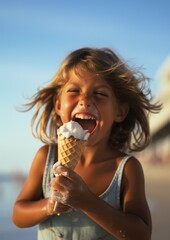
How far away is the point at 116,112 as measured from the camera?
1.61m

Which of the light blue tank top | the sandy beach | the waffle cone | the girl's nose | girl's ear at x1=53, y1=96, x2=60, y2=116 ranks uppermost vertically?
the girl's nose

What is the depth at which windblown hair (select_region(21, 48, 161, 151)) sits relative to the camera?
1.58 meters

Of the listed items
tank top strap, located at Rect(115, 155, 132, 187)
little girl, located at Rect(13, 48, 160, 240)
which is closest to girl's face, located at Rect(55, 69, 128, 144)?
little girl, located at Rect(13, 48, 160, 240)

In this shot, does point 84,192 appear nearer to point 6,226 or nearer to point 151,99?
point 151,99

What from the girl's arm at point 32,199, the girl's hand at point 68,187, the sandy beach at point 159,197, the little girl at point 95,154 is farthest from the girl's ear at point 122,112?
the sandy beach at point 159,197

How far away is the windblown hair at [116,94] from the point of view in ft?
5.18

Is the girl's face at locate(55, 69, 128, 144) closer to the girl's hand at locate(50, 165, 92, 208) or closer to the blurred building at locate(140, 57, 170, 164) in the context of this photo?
the girl's hand at locate(50, 165, 92, 208)

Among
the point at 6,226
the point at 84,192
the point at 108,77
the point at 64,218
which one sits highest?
the point at 108,77

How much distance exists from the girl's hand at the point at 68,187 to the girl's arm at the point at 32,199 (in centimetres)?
19

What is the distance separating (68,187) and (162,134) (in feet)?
6.87

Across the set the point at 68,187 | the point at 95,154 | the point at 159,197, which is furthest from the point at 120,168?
the point at 159,197

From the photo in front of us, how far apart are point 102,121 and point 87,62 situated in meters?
0.23

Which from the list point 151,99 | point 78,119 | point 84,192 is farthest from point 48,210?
point 151,99

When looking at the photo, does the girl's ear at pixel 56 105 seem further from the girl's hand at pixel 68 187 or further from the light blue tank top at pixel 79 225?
the girl's hand at pixel 68 187
